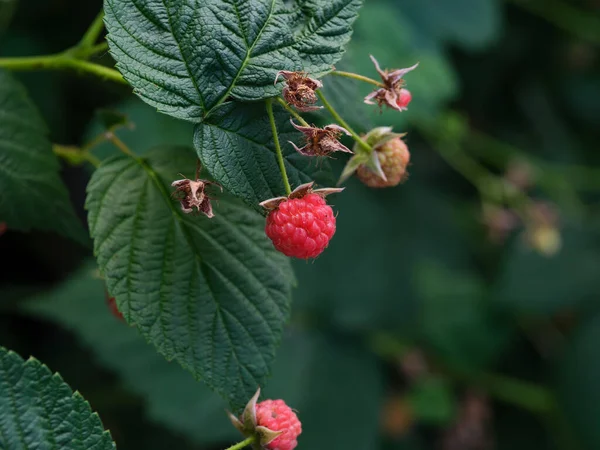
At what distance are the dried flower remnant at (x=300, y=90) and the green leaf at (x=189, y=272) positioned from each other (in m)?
0.18

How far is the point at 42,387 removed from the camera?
67 cm

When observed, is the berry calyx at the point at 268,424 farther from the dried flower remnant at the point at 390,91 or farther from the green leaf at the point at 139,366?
the green leaf at the point at 139,366

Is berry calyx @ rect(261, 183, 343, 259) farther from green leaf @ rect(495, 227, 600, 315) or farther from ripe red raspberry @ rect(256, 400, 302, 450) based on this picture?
green leaf @ rect(495, 227, 600, 315)

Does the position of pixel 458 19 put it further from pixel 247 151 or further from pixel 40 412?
pixel 40 412

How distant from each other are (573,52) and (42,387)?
254cm

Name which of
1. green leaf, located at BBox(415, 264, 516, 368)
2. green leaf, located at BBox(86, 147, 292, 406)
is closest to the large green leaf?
green leaf, located at BBox(415, 264, 516, 368)

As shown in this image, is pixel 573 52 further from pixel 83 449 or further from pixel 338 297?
pixel 83 449

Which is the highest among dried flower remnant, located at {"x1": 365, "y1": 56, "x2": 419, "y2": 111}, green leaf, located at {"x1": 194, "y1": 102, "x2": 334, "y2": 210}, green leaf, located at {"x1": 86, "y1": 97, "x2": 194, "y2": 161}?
dried flower remnant, located at {"x1": 365, "y1": 56, "x2": 419, "y2": 111}

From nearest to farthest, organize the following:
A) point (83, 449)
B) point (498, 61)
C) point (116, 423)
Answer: point (83, 449) < point (116, 423) < point (498, 61)

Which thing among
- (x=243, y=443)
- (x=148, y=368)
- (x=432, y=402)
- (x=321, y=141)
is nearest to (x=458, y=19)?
(x=432, y=402)

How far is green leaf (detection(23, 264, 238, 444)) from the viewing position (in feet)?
4.97

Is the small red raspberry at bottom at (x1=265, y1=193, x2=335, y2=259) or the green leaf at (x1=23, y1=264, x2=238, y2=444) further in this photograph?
the green leaf at (x1=23, y1=264, x2=238, y2=444)

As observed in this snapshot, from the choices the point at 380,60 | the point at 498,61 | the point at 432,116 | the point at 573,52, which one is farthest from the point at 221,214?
the point at 573,52

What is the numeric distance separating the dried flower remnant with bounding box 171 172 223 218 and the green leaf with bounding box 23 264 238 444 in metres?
0.90
